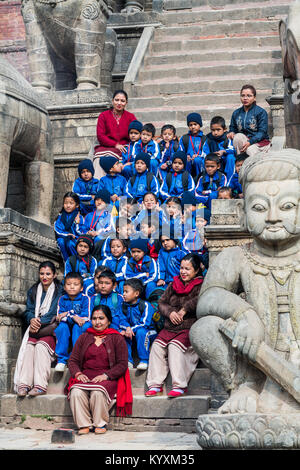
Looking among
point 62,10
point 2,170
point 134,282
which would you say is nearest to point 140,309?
point 134,282

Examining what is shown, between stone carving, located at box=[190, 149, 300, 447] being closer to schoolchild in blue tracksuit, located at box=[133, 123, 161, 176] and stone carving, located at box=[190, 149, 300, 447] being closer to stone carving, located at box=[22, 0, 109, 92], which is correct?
schoolchild in blue tracksuit, located at box=[133, 123, 161, 176]

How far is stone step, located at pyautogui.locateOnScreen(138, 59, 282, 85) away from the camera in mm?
14695

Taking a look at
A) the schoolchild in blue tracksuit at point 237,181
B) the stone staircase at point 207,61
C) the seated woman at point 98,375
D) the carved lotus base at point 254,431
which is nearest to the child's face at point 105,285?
the seated woman at point 98,375

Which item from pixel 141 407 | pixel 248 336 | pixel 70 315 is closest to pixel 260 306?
pixel 248 336

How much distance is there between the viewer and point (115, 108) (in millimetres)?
13039

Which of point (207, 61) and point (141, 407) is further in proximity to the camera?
point (207, 61)

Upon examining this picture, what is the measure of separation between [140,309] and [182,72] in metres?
6.26

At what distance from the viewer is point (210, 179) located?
1148 centimetres

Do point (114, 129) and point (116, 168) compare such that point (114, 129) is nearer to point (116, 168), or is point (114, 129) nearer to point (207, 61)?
point (116, 168)

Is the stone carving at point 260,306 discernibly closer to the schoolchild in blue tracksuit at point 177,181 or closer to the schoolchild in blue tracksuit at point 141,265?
the schoolchild in blue tracksuit at point 141,265

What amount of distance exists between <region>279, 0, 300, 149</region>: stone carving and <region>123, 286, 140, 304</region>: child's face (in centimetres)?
286

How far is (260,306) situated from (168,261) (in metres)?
3.82

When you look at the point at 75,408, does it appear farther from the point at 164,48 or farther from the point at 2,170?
the point at 164,48

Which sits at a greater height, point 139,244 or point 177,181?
point 177,181
